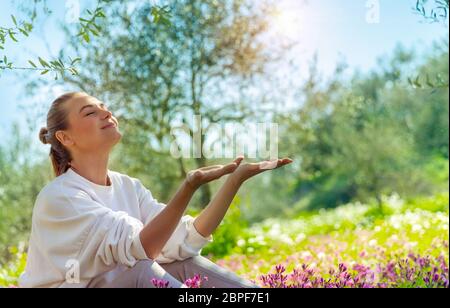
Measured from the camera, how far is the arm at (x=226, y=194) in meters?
1.97

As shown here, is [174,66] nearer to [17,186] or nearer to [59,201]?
[17,186]

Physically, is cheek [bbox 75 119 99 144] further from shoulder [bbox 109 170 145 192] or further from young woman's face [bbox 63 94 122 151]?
shoulder [bbox 109 170 145 192]

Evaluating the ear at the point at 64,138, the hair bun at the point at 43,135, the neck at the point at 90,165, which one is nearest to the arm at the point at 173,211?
the neck at the point at 90,165

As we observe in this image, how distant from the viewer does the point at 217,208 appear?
2.12 metres

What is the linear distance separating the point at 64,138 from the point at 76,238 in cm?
44

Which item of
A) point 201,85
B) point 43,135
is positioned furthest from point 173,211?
point 201,85

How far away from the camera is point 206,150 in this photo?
6832 millimetres

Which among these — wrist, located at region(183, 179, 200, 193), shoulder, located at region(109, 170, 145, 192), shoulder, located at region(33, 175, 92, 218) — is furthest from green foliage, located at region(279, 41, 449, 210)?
wrist, located at region(183, 179, 200, 193)

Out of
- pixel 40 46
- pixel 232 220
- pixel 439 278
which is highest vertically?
pixel 40 46

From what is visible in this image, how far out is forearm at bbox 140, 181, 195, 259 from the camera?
5.84ft
